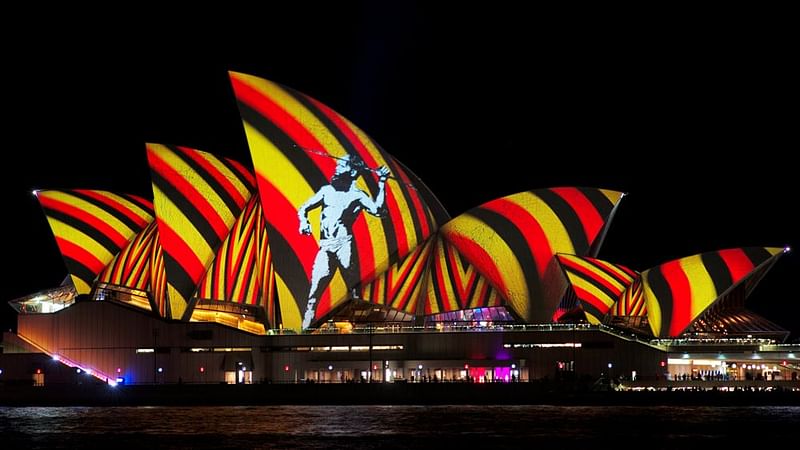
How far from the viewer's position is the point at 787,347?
75.8 m

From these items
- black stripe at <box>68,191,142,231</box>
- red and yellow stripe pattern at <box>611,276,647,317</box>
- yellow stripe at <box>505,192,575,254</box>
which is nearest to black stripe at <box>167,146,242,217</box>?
black stripe at <box>68,191,142,231</box>

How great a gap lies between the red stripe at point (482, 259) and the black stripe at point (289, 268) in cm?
Result: 1074

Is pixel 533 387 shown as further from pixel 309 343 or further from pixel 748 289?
pixel 748 289

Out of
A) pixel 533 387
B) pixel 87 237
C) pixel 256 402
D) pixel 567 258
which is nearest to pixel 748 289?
pixel 567 258

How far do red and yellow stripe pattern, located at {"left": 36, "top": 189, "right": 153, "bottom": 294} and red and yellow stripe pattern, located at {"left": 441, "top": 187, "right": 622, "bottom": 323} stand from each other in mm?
24762

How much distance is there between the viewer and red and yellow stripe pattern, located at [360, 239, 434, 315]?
77.1 meters

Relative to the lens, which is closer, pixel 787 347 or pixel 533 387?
pixel 533 387

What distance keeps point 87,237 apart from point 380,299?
69.1 feet

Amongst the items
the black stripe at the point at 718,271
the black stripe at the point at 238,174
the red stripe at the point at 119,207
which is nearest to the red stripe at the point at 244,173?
the black stripe at the point at 238,174

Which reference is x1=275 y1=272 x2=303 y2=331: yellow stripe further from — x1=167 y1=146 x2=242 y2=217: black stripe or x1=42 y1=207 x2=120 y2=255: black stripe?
x1=42 y1=207 x2=120 y2=255: black stripe

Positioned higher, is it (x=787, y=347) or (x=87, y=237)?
(x=87, y=237)

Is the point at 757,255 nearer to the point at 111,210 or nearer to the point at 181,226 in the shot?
the point at 181,226

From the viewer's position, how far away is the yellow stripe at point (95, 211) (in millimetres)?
78750

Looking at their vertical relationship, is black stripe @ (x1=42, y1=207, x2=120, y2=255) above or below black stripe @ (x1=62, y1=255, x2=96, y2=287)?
above
